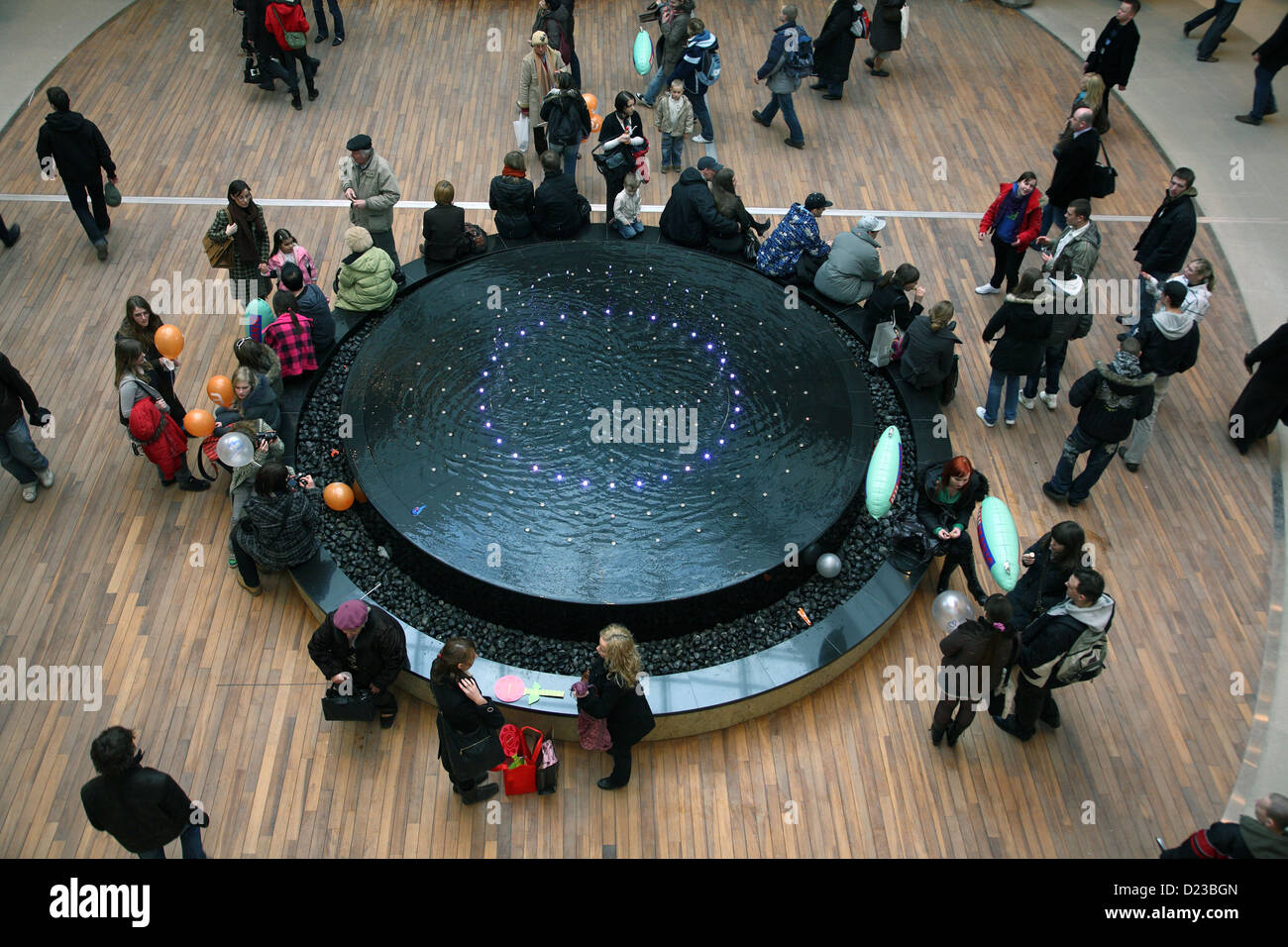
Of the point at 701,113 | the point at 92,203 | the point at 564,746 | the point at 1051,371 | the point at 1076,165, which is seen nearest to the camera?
the point at 564,746

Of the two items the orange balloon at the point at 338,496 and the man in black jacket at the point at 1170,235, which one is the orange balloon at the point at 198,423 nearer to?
the orange balloon at the point at 338,496

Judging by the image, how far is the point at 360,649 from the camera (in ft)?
19.6

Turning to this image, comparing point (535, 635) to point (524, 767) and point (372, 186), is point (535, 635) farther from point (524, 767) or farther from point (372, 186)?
point (372, 186)

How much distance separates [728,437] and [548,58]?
16.6 feet

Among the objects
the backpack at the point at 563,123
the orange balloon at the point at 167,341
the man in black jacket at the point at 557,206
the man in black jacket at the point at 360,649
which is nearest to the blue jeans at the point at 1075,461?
the man in black jacket at the point at 557,206

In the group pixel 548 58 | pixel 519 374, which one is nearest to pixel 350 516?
pixel 519 374

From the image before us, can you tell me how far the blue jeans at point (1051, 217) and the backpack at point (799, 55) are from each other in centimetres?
294

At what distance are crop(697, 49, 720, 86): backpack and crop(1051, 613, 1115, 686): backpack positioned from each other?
286 inches

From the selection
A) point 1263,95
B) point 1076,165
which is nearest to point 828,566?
point 1076,165

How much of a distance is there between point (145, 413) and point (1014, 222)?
7.15m

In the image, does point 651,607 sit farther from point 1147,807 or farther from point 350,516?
point 1147,807

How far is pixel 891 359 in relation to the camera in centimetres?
839

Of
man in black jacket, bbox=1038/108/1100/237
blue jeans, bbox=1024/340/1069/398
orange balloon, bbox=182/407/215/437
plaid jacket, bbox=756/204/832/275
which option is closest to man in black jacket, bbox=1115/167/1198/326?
man in black jacket, bbox=1038/108/1100/237

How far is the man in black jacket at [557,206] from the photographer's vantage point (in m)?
9.12
